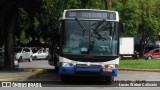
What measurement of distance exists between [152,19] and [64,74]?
3734 cm

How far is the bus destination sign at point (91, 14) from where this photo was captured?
17.5 meters

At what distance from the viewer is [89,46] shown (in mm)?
17078

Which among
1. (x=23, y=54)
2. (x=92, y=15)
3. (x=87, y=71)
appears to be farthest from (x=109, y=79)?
(x=23, y=54)

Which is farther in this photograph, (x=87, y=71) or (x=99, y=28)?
(x=99, y=28)

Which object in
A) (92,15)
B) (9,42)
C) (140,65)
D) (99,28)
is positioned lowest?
(140,65)

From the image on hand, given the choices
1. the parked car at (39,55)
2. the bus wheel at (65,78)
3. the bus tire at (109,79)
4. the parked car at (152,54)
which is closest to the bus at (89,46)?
the bus wheel at (65,78)

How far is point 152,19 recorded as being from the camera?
53.0m

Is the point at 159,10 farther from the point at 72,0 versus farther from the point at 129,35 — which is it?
the point at 72,0

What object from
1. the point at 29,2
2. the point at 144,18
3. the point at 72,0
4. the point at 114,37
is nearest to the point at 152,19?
the point at 144,18

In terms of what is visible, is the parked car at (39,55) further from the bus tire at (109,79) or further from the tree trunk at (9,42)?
the bus tire at (109,79)

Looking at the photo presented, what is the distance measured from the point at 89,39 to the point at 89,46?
0.30m

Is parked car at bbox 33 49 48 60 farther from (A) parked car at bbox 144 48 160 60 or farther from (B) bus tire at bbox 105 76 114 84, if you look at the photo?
(B) bus tire at bbox 105 76 114 84

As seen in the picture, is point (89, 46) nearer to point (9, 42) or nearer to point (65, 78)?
point (65, 78)

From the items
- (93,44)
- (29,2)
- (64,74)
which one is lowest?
(64,74)
